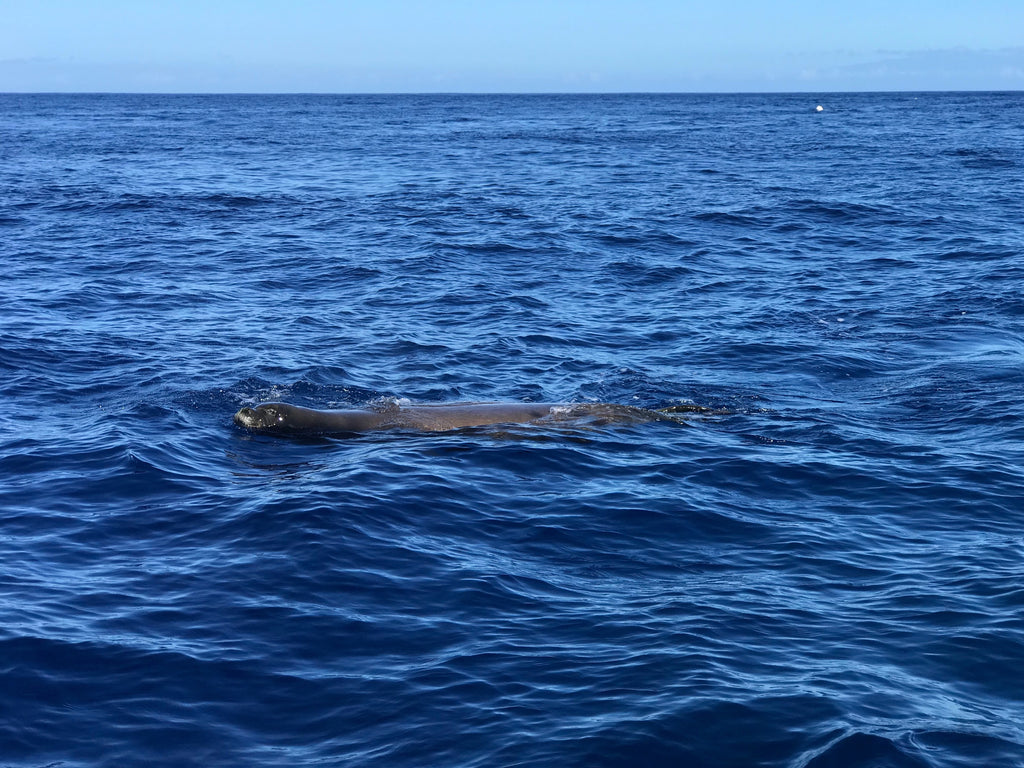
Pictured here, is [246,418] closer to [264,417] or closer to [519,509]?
[264,417]

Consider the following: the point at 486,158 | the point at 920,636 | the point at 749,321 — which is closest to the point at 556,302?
the point at 749,321

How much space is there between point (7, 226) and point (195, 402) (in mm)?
19772

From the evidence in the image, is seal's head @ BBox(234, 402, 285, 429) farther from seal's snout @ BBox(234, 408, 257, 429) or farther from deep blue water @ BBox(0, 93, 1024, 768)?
deep blue water @ BBox(0, 93, 1024, 768)

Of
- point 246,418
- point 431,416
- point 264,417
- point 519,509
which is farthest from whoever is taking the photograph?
point 431,416

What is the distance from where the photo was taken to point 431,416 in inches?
564

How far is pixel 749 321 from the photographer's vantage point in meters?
20.3

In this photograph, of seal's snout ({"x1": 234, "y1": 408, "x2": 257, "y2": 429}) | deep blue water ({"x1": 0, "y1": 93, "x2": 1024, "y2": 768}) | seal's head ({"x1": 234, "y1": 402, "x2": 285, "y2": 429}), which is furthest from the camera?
seal's snout ({"x1": 234, "y1": 408, "x2": 257, "y2": 429})

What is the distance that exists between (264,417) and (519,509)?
397 cm

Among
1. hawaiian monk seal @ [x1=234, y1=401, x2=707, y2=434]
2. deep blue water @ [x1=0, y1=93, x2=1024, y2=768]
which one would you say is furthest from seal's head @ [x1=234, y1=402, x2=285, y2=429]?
deep blue water @ [x1=0, y1=93, x2=1024, y2=768]

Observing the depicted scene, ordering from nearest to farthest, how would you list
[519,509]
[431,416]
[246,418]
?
[519,509]
[246,418]
[431,416]

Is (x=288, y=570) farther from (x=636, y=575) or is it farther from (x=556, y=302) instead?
(x=556, y=302)

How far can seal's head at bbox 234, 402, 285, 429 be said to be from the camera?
13.8 metres

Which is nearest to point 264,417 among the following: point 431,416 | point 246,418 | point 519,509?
point 246,418

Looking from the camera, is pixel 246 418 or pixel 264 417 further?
pixel 246 418
